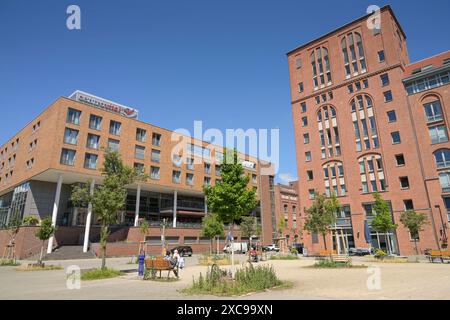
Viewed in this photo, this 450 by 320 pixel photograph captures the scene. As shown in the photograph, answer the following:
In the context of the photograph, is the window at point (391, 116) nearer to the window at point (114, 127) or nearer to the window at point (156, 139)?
the window at point (156, 139)

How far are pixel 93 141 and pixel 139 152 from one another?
24.2 ft

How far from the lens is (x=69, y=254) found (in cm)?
3691

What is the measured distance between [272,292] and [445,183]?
36169 millimetres

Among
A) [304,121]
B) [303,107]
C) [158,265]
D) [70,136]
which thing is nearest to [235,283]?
[158,265]

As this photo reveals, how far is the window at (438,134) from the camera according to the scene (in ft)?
123

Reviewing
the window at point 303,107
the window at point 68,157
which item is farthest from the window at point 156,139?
the window at point 303,107

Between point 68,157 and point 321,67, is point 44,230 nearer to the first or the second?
point 68,157

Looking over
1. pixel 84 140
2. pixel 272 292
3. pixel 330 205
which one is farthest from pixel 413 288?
pixel 84 140

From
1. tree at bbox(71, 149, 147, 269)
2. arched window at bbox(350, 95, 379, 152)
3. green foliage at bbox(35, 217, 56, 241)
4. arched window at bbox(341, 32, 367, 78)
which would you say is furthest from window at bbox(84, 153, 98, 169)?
arched window at bbox(341, 32, 367, 78)

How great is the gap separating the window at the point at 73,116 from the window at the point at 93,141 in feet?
8.29

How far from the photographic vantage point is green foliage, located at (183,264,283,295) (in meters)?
10.2

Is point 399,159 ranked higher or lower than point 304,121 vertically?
lower
